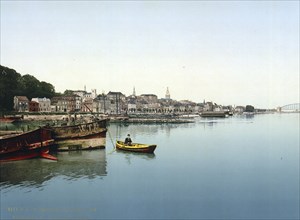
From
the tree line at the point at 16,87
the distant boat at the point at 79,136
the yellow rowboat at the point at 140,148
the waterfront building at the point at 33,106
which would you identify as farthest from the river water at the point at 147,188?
the waterfront building at the point at 33,106

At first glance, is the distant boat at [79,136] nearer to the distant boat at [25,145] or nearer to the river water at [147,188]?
the river water at [147,188]

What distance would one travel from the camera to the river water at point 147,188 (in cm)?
1997

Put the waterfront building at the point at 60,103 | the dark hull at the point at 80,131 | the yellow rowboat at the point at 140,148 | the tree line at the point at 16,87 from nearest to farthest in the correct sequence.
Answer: the dark hull at the point at 80,131
the yellow rowboat at the point at 140,148
the tree line at the point at 16,87
the waterfront building at the point at 60,103

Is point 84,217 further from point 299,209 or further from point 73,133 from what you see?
point 73,133

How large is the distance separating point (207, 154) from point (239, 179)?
46.6 ft

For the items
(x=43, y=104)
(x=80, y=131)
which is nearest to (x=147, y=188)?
(x=80, y=131)

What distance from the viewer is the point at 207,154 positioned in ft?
141

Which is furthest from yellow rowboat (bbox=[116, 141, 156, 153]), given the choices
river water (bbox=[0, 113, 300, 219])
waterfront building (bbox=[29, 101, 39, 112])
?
waterfront building (bbox=[29, 101, 39, 112])

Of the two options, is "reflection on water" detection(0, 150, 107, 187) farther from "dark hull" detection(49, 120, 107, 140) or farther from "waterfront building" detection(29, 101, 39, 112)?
"waterfront building" detection(29, 101, 39, 112)

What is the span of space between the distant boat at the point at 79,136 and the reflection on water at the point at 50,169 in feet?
8.96

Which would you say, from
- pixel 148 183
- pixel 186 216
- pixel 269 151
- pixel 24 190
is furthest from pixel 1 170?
pixel 269 151

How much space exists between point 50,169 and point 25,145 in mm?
5471

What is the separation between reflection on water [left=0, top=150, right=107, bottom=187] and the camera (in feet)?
85.6

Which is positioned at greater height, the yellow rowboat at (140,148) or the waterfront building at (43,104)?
the waterfront building at (43,104)
